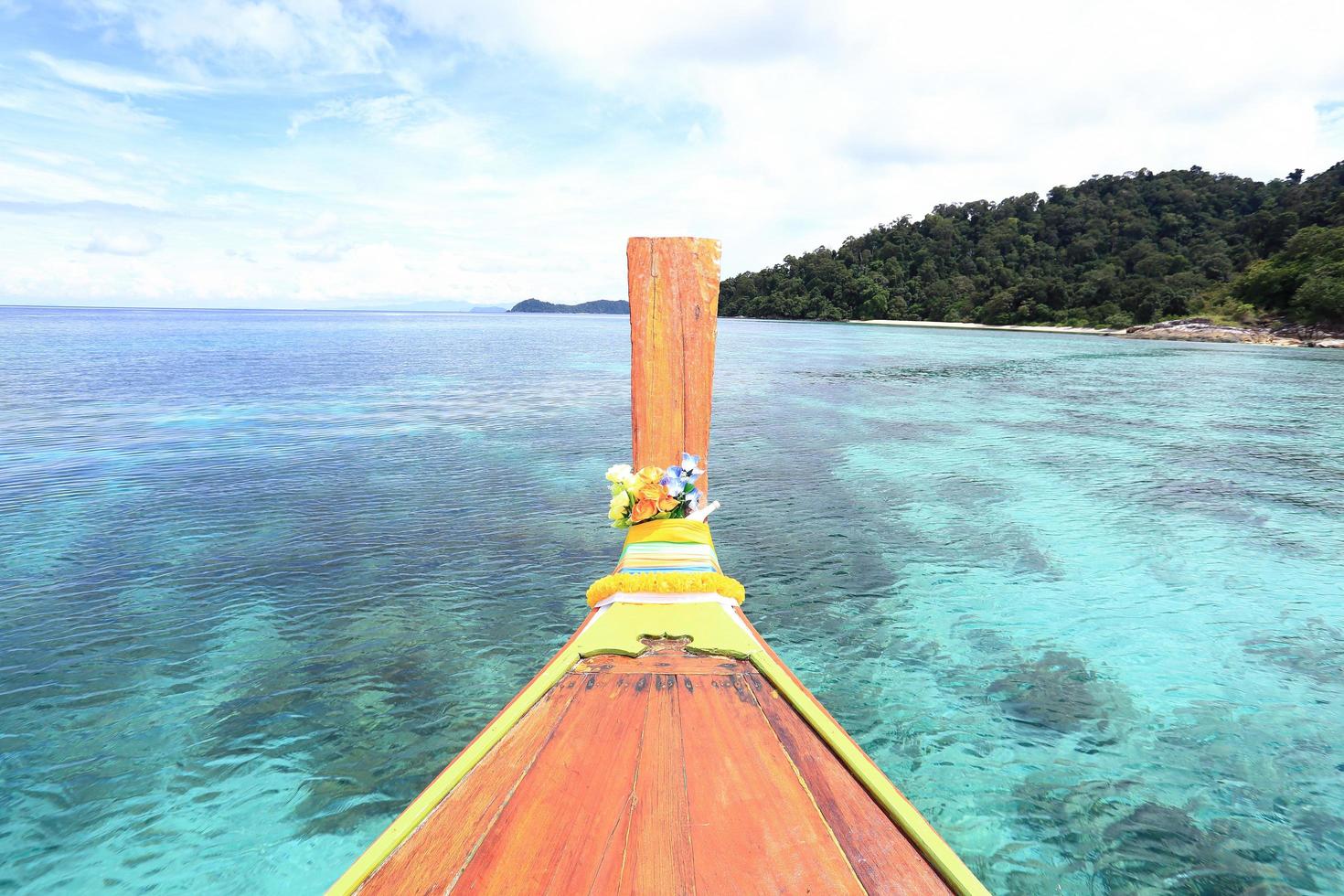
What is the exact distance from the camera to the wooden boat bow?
1.59 metres

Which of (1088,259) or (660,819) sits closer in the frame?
(660,819)

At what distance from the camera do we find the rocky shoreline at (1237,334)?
5100 cm

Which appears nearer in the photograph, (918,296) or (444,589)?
(444,589)

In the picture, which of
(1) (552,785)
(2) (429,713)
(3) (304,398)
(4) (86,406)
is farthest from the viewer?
(3) (304,398)

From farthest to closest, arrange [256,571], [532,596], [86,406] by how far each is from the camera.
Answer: [86,406]
[256,571]
[532,596]

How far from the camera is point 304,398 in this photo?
19.3 metres

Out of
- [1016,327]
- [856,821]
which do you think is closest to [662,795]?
[856,821]

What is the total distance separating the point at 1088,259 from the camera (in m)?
93.5

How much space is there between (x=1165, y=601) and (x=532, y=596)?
21.9ft

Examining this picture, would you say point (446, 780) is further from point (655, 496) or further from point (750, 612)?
point (750, 612)

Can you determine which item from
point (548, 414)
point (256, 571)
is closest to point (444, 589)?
point (256, 571)

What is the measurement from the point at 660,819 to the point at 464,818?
22.5 inches

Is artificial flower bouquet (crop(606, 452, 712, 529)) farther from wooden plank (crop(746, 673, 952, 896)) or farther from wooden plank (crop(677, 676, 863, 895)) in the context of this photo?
wooden plank (crop(746, 673, 952, 896))

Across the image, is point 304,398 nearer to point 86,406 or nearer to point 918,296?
point 86,406
